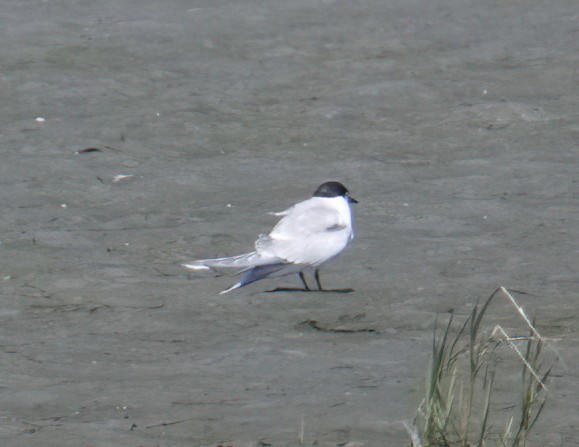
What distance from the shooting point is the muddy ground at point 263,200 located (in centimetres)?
444

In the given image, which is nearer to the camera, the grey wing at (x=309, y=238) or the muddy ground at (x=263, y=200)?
the muddy ground at (x=263, y=200)

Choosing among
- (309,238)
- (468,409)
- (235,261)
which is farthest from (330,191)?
(468,409)

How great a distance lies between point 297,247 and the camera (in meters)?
5.75

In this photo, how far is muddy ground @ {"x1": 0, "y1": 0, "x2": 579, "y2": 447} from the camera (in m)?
4.44

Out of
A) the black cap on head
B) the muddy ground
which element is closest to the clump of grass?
the muddy ground

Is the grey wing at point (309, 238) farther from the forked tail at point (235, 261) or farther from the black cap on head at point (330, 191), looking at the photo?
the black cap on head at point (330, 191)

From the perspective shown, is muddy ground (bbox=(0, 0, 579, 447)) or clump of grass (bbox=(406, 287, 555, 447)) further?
muddy ground (bbox=(0, 0, 579, 447))

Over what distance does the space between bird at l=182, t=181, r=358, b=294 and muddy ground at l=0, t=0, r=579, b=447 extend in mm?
130

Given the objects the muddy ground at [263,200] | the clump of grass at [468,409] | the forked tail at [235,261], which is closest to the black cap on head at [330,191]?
the muddy ground at [263,200]

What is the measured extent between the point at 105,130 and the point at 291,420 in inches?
174

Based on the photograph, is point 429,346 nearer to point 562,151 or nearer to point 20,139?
point 562,151

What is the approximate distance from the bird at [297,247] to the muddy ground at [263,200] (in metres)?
0.13

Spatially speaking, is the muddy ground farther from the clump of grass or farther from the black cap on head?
the black cap on head

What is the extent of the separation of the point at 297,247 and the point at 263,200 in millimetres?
1471
